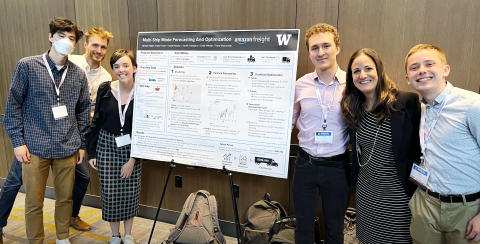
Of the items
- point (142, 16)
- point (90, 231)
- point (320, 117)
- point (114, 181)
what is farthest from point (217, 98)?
point (90, 231)

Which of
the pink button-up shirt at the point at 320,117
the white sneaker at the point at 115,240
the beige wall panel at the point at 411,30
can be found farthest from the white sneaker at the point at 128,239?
the beige wall panel at the point at 411,30

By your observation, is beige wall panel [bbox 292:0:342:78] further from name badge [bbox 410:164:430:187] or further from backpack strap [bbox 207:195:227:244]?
backpack strap [bbox 207:195:227:244]

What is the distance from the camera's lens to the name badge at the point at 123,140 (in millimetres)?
2334

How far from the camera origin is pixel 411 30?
6.81 ft

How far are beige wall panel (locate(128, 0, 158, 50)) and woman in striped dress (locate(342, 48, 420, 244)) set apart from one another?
6.32ft

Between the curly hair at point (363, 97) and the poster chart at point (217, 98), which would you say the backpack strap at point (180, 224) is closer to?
the poster chart at point (217, 98)

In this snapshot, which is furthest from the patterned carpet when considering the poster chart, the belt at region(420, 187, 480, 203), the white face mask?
the belt at region(420, 187, 480, 203)

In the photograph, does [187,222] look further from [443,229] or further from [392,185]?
[443,229]

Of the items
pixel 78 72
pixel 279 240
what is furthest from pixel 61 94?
pixel 279 240

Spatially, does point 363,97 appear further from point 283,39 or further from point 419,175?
point 283,39

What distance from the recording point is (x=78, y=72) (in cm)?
236

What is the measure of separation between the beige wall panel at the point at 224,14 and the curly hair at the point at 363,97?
840 mm

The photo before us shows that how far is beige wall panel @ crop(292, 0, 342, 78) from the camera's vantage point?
87.4 inches

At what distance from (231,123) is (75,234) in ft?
6.28
